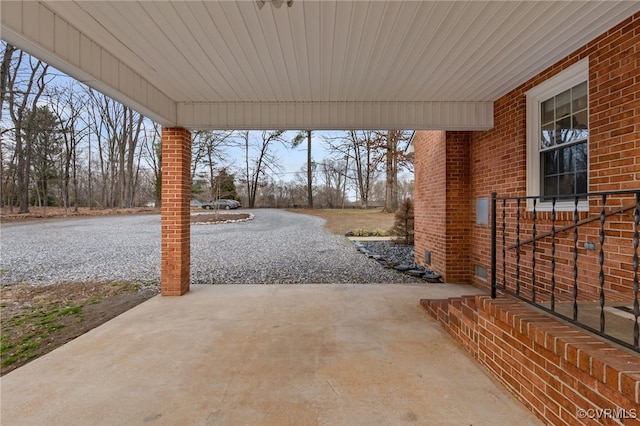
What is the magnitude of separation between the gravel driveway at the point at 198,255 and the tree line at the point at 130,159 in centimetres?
425

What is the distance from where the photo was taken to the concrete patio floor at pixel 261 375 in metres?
1.92

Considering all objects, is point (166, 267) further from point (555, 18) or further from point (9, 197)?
point (9, 197)

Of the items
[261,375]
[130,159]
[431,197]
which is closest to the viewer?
[261,375]

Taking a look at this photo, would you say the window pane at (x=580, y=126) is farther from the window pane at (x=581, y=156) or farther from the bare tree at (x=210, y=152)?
the bare tree at (x=210, y=152)

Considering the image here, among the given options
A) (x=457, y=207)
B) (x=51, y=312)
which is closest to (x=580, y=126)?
(x=457, y=207)

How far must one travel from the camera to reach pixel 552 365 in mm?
1801

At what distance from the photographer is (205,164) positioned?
17312mm

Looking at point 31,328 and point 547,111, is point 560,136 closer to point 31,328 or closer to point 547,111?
point 547,111

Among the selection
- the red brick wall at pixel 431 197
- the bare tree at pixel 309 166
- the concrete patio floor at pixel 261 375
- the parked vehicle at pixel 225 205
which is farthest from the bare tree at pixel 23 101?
the bare tree at pixel 309 166

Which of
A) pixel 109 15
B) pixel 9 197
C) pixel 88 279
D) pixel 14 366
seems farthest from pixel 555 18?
pixel 9 197

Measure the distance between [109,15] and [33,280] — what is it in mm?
6648

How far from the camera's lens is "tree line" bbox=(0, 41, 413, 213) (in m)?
13.4

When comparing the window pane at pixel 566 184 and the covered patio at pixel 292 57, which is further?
the window pane at pixel 566 184

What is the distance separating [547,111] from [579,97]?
19.8 inches
